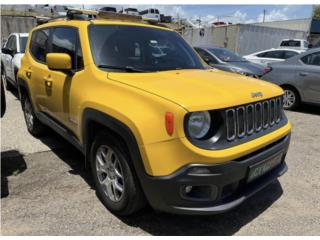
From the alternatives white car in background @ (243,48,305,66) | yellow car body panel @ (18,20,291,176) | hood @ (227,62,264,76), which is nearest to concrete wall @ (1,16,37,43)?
white car in background @ (243,48,305,66)

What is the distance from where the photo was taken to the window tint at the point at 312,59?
25.0 feet

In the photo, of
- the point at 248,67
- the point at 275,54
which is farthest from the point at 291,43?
the point at 248,67

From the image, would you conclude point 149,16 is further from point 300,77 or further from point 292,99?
point 292,99

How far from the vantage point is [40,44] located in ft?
16.5

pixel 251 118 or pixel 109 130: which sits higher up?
pixel 251 118

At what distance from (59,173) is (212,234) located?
6.98 feet

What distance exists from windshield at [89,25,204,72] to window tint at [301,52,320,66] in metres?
4.47

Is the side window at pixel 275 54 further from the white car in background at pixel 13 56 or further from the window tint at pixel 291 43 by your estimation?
the white car in background at pixel 13 56

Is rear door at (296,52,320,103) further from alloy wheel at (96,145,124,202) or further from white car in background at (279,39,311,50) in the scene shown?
white car in background at (279,39,311,50)

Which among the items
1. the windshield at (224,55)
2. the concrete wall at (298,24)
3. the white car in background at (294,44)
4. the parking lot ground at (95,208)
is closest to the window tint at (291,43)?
the white car in background at (294,44)

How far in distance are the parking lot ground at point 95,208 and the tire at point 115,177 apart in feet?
0.53

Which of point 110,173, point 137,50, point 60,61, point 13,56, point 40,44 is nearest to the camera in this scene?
point 110,173

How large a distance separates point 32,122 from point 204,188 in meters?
3.85

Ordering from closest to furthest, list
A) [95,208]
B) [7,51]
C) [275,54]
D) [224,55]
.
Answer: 1. [95,208]
2. [7,51]
3. [224,55]
4. [275,54]
